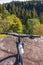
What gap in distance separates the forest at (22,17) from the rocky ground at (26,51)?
24299 millimetres

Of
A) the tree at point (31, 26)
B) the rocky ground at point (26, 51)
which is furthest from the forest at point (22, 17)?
the rocky ground at point (26, 51)

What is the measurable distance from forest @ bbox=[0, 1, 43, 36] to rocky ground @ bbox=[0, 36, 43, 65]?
2430 centimetres

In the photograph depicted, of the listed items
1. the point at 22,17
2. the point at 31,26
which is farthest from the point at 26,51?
the point at 22,17

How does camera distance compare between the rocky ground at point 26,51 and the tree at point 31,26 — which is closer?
the rocky ground at point 26,51

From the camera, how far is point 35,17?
34.6 m

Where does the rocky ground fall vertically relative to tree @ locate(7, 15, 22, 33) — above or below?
above

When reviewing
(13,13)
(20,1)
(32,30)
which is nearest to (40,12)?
(13,13)

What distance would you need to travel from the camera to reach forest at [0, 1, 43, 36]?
1058 inches

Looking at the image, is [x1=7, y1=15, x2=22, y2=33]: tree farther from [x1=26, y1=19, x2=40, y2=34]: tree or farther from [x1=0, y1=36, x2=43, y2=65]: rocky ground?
[x1=0, y1=36, x2=43, y2=65]: rocky ground

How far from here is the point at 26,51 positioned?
104 centimetres

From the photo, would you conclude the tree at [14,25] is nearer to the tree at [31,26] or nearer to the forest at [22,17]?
the forest at [22,17]

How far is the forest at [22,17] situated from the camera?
26.9 m

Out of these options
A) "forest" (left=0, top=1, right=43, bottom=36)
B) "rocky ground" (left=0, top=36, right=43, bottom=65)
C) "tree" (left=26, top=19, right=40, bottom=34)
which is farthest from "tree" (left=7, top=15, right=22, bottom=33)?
"rocky ground" (left=0, top=36, right=43, bottom=65)

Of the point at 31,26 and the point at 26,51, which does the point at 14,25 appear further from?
the point at 26,51
